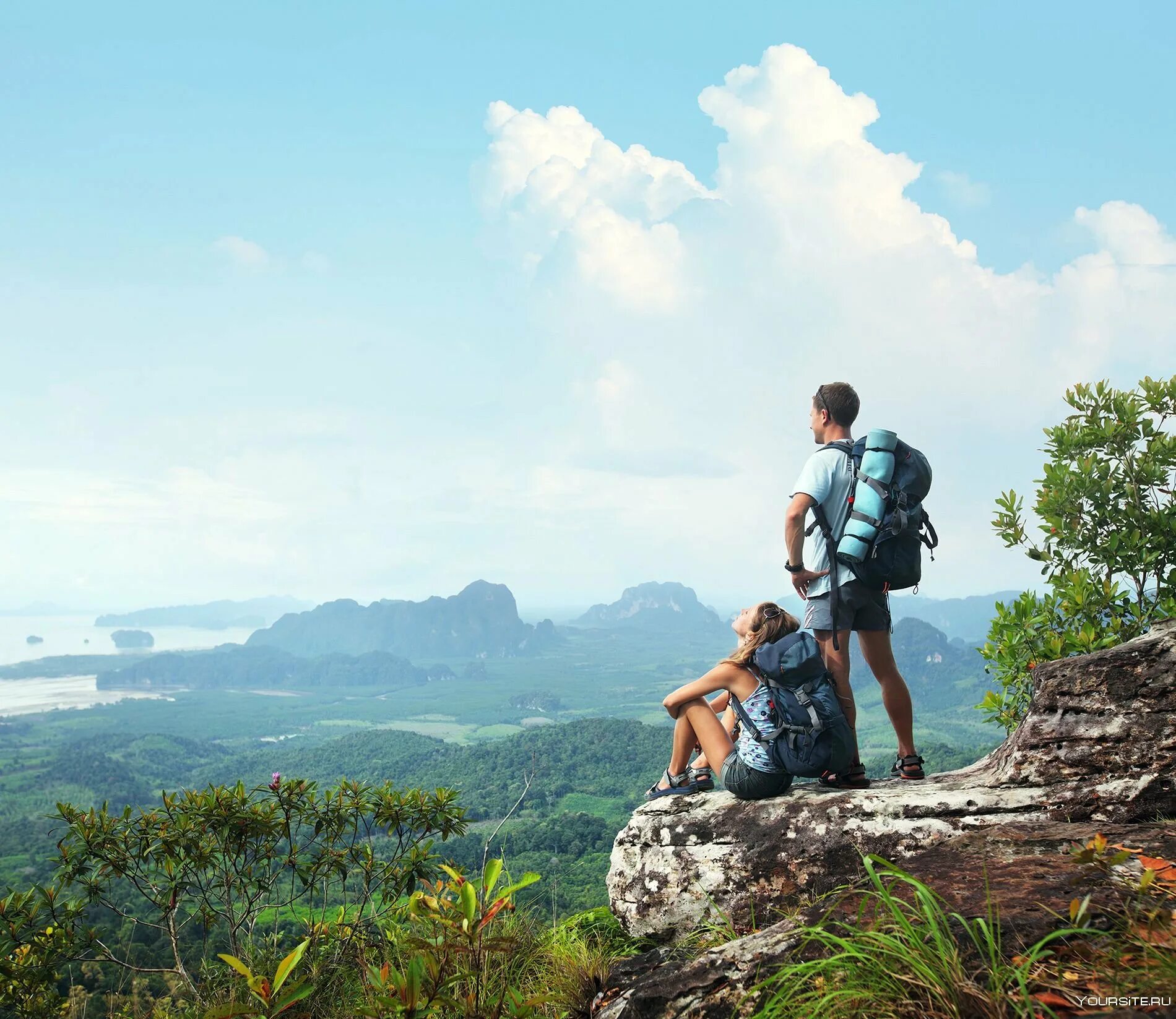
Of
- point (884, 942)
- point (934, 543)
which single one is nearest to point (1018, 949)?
point (884, 942)

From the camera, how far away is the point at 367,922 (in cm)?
586

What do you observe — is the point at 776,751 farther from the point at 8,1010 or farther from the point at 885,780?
the point at 8,1010

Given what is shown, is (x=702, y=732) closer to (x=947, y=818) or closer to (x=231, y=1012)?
(x=947, y=818)

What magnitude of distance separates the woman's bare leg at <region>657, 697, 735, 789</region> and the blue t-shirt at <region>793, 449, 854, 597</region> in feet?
3.65

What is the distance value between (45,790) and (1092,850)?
131542 mm

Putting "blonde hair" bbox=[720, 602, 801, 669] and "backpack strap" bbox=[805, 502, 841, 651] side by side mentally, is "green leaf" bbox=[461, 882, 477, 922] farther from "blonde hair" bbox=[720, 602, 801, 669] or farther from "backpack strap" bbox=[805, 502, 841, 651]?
"backpack strap" bbox=[805, 502, 841, 651]

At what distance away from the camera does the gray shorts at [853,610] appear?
4.96 meters

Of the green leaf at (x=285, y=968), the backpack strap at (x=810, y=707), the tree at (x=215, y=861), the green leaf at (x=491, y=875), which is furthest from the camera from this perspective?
the tree at (x=215, y=861)

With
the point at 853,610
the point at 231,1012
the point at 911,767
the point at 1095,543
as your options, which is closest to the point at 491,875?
the point at 231,1012

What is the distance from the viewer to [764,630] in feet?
16.3

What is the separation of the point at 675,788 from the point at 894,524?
7.83 feet

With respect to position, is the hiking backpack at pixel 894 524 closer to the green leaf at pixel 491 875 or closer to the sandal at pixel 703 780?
the sandal at pixel 703 780

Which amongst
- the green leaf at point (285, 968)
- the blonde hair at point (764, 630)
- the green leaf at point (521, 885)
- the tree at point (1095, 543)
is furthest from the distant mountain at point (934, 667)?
the green leaf at point (285, 968)

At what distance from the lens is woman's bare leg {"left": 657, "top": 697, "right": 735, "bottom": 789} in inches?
200
